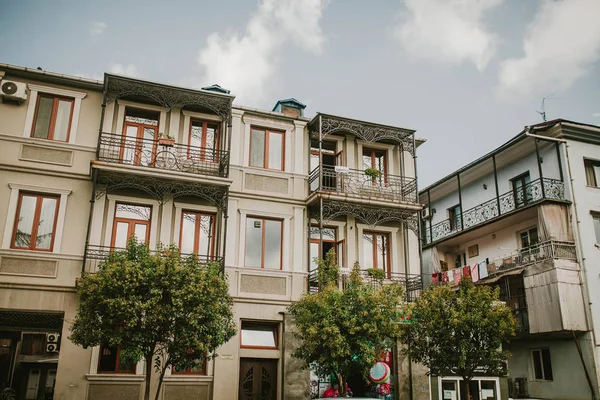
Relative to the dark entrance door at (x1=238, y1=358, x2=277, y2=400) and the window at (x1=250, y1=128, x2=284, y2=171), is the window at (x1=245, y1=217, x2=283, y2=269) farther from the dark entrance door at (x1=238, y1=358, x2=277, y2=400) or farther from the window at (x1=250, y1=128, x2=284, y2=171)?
the dark entrance door at (x1=238, y1=358, x2=277, y2=400)

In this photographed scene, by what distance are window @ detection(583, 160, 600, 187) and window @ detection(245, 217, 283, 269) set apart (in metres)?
14.3

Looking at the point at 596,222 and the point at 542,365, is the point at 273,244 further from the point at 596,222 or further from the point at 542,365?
the point at 596,222

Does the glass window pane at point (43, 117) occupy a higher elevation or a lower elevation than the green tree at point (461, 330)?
higher

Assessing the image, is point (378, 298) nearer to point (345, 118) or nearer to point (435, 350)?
point (435, 350)

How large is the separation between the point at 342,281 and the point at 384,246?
287 cm

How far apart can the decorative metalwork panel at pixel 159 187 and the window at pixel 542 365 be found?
15.9 meters

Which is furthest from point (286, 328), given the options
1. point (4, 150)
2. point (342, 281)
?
point (4, 150)

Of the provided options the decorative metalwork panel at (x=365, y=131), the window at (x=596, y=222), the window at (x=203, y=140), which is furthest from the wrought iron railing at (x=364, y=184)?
the window at (x=596, y=222)

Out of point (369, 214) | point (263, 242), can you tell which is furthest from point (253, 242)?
point (369, 214)

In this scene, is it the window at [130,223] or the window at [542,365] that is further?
the window at [542,365]

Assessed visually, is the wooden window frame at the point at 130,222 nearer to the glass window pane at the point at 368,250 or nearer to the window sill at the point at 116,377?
the window sill at the point at 116,377

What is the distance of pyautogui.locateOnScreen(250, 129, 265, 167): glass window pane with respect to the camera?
20.9 meters

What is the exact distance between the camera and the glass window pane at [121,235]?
18.4m

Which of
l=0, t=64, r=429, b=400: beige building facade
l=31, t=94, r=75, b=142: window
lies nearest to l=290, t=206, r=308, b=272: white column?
l=0, t=64, r=429, b=400: beige building facade
